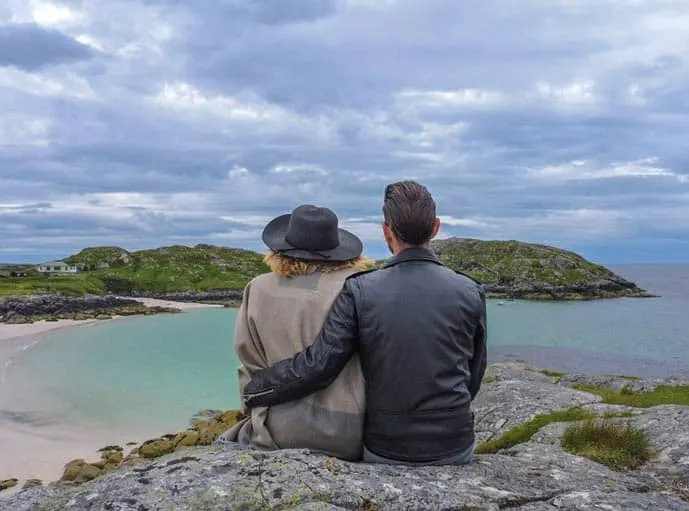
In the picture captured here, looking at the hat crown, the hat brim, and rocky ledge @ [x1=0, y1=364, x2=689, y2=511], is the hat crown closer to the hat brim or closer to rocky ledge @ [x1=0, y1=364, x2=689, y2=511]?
the hat brim

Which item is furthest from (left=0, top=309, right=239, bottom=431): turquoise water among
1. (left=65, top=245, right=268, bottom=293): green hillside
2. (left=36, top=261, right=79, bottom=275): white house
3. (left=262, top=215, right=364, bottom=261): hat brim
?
(left=36, top=261, right=79, bottom=275): white house

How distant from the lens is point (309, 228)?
5766mm

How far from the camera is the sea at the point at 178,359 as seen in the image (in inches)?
1345

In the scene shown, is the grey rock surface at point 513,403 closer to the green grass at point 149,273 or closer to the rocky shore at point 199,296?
the green grass at point 149,273

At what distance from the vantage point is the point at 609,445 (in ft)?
27.0

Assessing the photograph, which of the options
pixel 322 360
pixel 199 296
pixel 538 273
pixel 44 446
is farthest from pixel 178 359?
pixel 538 273

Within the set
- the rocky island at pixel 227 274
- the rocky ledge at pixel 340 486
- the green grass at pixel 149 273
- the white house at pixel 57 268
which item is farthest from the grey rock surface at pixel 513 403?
the white house at pixel 57 268

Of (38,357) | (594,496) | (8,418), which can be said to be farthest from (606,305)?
(594,496)

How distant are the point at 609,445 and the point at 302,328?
5.12 m

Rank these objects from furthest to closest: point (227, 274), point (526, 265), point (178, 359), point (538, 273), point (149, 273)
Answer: point (526, 265) → point (538, 273) → point (227, 274) → point (149, 273) → point (178, 359)

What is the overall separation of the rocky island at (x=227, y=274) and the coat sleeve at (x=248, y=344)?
115 m

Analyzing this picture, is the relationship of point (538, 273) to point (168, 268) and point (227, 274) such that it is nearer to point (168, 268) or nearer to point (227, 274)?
point (227, 274)

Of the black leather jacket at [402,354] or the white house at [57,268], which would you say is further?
the white house at [57,268]

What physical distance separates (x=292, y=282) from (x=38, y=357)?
54634 millimetres
